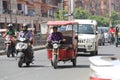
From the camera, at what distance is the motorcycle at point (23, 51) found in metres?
17.6

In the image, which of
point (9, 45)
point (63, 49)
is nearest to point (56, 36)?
point (63, 49)

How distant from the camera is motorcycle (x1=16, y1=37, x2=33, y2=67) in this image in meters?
17.6

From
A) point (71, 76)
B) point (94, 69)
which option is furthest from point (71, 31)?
point (94, 69)

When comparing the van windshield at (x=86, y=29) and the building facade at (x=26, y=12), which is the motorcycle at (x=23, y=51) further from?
the building facade at (x=26, y=12)

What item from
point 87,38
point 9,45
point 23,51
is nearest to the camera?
point 23,51

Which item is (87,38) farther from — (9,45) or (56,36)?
(56,36)

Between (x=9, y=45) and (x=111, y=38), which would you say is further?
(x=111, y=38)

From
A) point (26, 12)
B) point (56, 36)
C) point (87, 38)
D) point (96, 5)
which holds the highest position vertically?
point (96, 5)

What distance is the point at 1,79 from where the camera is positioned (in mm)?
13875

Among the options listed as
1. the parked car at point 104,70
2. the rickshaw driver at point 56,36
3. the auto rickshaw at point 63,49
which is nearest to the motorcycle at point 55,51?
the auto rickshaw at point 63,49

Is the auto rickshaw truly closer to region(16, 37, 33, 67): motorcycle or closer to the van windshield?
region(16, 37, 33, 67): motorcycle

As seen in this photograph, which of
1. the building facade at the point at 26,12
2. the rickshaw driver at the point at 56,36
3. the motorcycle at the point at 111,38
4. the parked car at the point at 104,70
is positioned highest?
the building facade at the point at 26,12

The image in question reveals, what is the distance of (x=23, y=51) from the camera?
1783 cm

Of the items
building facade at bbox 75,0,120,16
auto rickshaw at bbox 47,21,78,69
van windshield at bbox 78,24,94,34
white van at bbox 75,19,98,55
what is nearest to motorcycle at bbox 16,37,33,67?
auto rickshaw at bbox 47,21,78,69
